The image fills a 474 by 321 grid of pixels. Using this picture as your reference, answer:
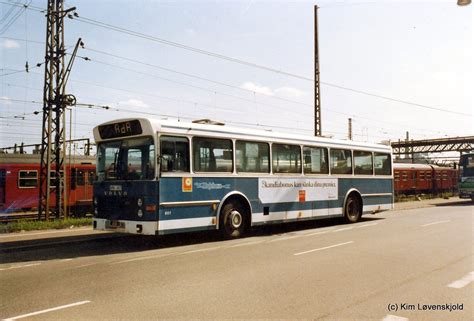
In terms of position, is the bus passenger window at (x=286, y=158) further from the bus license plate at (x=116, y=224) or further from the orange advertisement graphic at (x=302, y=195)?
the bus license plate at (x=116, y=224)

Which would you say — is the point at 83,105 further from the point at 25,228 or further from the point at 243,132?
the point at 243,132

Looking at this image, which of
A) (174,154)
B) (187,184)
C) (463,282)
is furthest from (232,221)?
(463,282)

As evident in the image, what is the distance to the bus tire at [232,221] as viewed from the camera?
11516mm

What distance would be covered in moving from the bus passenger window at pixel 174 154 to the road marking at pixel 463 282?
622 centimetres

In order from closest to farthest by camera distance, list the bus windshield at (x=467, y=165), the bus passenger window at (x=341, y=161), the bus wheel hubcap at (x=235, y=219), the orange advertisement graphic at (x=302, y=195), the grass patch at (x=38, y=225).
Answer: the bus wheel hubcap at (x=235, y=219) → the orange advertisement graphic at (x=302, y=195) → the grass patch at (x=38, y=225) → the bus passenger window at (x=341, y=161) → the bus windshield at (x=467, y=165)

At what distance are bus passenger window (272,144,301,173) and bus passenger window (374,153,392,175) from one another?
184 inches

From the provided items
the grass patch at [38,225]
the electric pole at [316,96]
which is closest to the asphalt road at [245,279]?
the grass patch at [38,225]

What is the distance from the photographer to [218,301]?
18.3 feet

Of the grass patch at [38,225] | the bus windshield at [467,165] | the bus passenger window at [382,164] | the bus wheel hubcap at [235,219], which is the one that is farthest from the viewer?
the bus windshield at [467,165]

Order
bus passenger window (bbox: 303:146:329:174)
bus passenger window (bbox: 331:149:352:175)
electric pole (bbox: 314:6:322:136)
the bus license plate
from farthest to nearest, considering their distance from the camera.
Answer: electric pole (bbox: 314:6:322:136) → bus passenger window (bbox: 331:149:352:175) → bus passenger window (bbox: 303:146:329:174) → the bus license plate

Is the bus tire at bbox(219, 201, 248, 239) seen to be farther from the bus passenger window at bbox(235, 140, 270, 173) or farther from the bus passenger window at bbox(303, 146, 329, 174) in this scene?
the bus passenger window at bbox(303, 146, 329, 174)

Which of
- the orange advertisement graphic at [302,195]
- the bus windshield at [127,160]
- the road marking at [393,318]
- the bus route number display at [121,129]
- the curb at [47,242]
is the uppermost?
the bus route number display at [121,129]

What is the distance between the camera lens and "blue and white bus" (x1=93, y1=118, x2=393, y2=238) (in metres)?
10.2

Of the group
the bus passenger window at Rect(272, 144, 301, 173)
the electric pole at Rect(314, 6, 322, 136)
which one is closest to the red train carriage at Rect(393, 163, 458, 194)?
the electric pole at Rect(314, 6, 322, 136)
